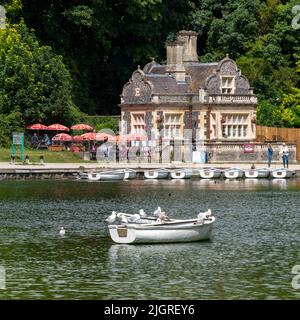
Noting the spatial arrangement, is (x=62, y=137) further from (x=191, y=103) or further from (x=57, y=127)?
(x=191, y=103)

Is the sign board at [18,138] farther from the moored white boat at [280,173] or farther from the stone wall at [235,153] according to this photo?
the moored white boat at [280,173]

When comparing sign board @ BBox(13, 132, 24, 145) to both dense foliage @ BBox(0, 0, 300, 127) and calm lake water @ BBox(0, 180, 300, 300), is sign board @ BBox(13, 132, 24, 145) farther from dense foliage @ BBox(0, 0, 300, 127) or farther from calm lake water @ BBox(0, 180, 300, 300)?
calm lake water @ BBox(0, 180, 300, 300)

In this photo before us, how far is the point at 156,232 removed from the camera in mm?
58781

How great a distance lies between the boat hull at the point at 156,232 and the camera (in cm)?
5872

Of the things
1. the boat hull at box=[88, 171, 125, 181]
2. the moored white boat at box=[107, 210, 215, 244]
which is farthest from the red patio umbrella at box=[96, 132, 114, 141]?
the moored white boat at box=[107, 210, 215, 244]

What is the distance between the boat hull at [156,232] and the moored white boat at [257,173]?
1726 inches

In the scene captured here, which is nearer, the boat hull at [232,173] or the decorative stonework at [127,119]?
the boat hull at [232,173]

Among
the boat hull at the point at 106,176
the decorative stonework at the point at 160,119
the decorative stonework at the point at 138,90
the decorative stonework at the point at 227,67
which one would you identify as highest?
the decorative stonework at the point at 227,67

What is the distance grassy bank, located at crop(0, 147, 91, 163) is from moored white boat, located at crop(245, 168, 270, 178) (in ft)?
44.3

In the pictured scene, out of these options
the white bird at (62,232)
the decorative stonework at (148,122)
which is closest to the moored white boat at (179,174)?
the decorative stonework at (148,122)

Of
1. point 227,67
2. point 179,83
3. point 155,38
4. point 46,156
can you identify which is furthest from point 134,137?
point 155,38

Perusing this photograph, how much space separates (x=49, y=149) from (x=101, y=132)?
18.9 ft
